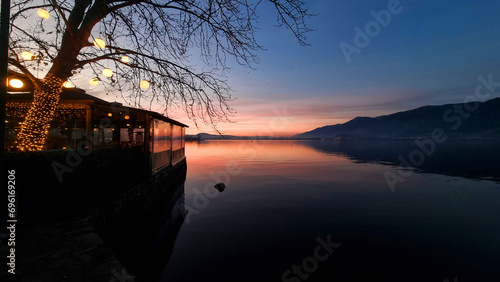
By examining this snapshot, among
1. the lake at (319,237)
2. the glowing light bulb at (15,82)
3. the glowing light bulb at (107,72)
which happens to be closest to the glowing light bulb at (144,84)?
the glowing light bulb at (107,72)

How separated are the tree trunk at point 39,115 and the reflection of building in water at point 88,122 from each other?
1439 mm

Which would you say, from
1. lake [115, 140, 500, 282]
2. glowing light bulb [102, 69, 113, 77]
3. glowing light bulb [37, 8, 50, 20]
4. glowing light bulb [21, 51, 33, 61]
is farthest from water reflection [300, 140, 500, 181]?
glowing light bulb [21, 51, 33, 61]

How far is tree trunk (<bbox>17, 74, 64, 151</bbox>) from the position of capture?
22.2 feet

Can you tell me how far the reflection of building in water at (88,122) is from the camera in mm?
10432

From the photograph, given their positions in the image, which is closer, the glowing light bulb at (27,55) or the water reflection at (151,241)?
the water reflection at (151,241)

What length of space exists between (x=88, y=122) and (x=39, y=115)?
18.8ft

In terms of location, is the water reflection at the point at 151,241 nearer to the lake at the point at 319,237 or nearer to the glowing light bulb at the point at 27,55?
the lake at the point at 319,237

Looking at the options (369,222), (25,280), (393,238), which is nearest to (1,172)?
(25,280)

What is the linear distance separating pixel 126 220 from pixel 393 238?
9329mm

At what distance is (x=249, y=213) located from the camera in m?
10.6

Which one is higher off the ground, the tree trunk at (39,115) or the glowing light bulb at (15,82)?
the glowing light bulb at (15,82)

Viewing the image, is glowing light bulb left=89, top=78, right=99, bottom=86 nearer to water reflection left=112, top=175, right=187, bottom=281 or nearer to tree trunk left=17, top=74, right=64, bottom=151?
tree trunk left=17, top=74, right=64, bottom=151

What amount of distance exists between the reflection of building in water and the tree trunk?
1.44 meters

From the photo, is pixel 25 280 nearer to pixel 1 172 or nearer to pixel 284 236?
pixel 1 172
